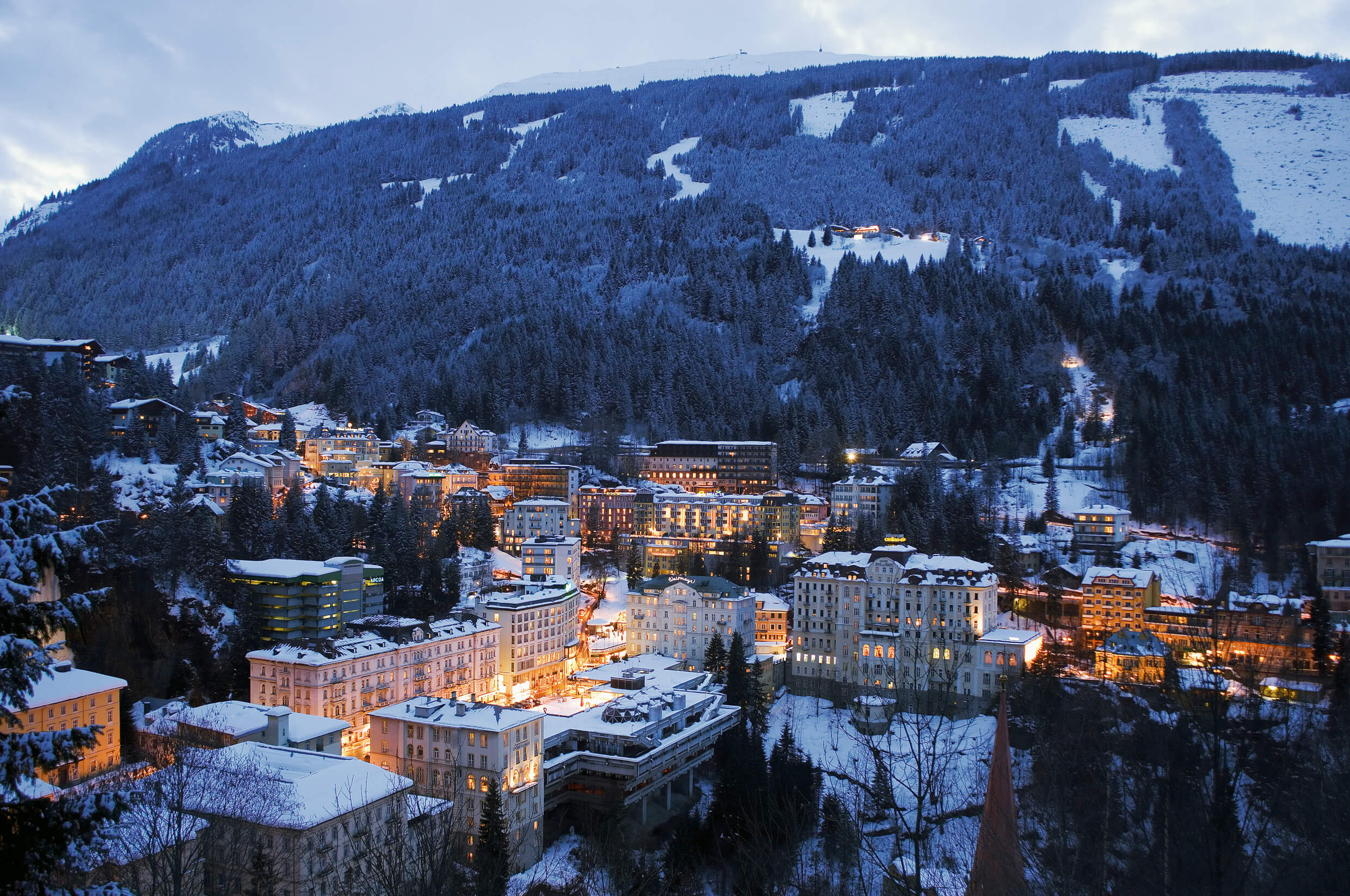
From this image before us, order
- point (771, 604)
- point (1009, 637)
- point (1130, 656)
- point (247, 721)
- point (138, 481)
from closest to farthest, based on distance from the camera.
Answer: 1. point (247, 721)
2. point (1130, 656)
3. point (1009, 637)
4. point (138, 481)
5. point (771, 604)

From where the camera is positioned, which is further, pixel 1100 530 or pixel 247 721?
pixel 1100 530

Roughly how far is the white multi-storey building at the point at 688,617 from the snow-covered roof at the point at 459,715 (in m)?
16.2

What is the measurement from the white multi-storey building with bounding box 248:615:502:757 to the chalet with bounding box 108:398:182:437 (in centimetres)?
2462

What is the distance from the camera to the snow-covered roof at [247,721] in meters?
27.6

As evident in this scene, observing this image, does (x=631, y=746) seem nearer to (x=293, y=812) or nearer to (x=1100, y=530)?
(x=293, y=812)

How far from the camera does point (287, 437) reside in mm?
65875

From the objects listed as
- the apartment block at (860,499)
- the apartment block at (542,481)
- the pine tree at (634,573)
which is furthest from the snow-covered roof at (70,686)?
the apartment block at (860,499)

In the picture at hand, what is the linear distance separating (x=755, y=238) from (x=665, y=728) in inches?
3610

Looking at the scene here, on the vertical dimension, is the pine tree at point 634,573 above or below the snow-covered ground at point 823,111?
below

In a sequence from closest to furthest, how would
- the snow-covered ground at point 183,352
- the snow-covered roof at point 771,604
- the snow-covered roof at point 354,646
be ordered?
the snow-covered roof at point 354,646
the snow-covered roof at point 771,604
the snow-covered ground at point 183,352

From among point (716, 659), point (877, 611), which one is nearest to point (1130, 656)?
point (877, 611)

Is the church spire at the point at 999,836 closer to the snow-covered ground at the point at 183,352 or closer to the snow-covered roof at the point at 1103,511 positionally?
the snow-covered roof at the point at 1103,511

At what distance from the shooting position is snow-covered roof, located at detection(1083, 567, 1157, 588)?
1722 inches

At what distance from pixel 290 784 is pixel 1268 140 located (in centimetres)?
16843
